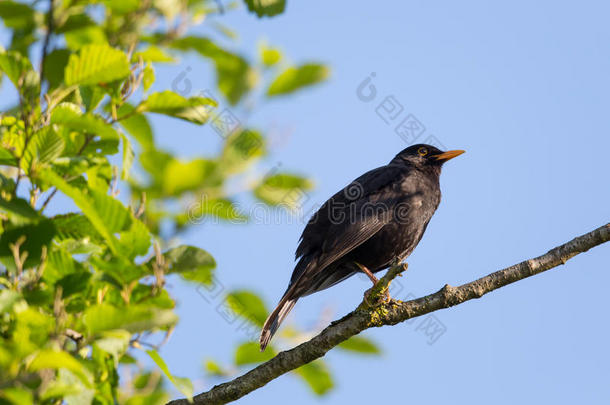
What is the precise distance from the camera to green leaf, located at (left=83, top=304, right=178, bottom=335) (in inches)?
78.3

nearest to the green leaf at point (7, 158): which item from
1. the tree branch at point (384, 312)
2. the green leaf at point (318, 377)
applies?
the green leaf at point (318, 377)

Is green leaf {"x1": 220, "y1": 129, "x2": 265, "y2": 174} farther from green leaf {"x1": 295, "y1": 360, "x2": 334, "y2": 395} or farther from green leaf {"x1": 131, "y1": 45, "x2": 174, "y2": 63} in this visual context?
green leaf {"x1": 295, "y1": 360, "x2": 334, "y2": 395}

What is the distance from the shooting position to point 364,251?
19.9ft

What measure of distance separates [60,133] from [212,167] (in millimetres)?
635

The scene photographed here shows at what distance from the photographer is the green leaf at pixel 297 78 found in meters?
2.66

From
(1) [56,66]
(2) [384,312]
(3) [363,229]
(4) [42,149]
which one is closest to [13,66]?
Result: (1) [56,66]

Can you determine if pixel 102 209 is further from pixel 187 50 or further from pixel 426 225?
pixel 426 225

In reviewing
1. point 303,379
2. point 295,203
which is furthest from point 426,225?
point 295,203

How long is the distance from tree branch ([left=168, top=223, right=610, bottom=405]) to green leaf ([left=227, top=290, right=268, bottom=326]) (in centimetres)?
128

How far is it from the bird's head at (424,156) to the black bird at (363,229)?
71 centimetres

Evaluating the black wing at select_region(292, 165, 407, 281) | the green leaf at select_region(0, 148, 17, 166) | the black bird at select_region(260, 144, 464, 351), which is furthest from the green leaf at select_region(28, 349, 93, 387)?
the black wing at select_region(292, 165, 407, 281)

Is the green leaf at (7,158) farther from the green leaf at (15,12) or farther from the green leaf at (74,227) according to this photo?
the green leaf at (15,12)

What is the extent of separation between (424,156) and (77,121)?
5.63 meters

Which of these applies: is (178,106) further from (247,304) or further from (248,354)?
(248,354)
